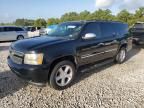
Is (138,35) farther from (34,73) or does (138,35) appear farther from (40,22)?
(40,22)

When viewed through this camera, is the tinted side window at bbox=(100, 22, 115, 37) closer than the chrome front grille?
No

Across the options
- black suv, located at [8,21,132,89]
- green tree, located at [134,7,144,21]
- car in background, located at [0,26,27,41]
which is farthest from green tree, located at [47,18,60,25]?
black suv, located at [8,21,132,89]

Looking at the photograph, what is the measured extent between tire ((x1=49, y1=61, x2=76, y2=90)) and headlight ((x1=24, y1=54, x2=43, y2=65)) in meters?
0.48

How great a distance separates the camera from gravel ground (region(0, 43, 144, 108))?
4035mm

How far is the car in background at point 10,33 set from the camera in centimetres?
1709

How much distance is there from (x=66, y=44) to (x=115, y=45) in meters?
2.75

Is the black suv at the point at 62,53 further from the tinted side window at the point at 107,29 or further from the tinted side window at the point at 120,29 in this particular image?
the tinted side window at the point at 120,29

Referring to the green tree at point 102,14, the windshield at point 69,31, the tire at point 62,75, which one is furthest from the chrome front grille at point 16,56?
the green tree at point 102,14

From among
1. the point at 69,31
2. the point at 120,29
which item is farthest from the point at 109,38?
the point at 69,31

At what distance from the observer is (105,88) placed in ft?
16.1

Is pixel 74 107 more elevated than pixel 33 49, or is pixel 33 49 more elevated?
pixel 33 49

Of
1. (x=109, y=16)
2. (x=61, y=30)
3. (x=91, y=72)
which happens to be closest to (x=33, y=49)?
(x=61, y=30)

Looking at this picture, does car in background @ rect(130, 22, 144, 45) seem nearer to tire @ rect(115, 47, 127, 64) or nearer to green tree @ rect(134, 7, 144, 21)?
tire @ rect(115, 47, 127, 64)

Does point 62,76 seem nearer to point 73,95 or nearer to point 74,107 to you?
point 73,95
